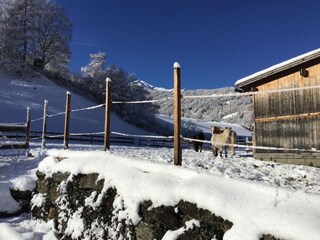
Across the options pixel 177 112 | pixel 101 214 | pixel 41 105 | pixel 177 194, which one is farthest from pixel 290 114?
pixel 41 105

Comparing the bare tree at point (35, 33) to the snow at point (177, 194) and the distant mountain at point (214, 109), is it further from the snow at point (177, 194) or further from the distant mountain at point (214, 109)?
the distant mountain at point (214, 109)

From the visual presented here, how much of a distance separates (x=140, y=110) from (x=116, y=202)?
46.0 m

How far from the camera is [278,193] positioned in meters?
2.98

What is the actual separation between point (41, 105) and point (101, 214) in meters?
35.9

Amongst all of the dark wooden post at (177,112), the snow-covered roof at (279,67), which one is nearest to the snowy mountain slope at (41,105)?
the snow-covered roof at (279,67)

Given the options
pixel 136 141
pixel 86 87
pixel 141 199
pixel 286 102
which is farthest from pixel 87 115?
pixel 141 199

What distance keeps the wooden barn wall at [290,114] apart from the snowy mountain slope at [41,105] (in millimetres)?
25268

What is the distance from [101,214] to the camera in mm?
5148

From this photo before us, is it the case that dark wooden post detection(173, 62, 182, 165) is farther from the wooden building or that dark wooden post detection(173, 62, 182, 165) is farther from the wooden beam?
the wooden beam

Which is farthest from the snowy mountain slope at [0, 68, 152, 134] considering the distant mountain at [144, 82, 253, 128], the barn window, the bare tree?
the distant mountain at [144, 82, 253, 128]

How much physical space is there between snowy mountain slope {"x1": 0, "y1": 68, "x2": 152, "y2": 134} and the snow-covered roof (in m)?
24.6

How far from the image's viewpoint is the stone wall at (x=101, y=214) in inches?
137

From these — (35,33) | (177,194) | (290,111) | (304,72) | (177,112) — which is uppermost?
(35,33)

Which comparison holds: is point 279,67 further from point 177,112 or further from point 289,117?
point 177,112
